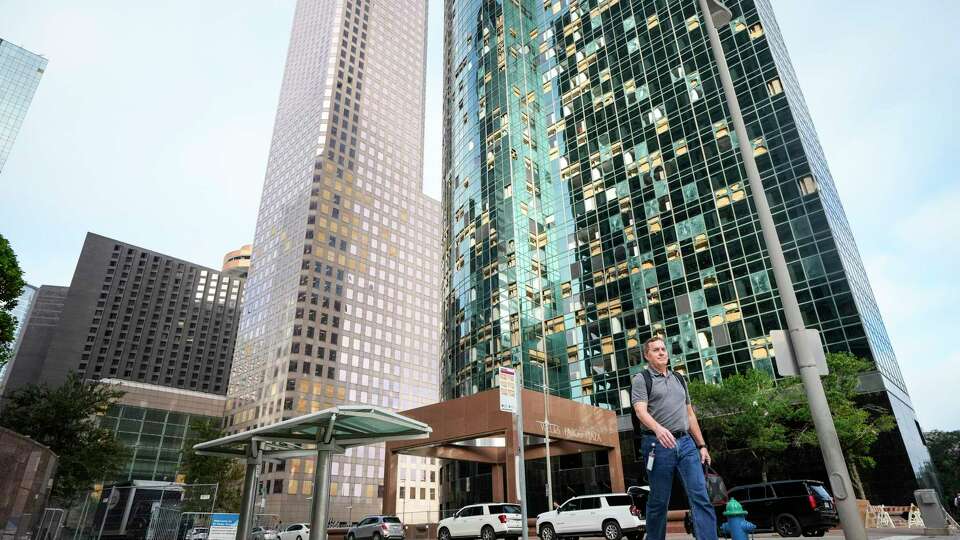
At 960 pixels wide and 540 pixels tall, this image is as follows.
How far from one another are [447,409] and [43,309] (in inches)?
7616

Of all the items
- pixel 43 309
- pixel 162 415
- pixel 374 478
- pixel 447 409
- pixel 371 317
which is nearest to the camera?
pixel 447 409

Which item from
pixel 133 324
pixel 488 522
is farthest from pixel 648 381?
pixel 133 324

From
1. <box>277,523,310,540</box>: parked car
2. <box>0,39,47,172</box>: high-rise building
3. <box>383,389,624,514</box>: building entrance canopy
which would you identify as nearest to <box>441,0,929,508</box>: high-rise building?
<box>383,389,624,514</box>: building entrance canopy

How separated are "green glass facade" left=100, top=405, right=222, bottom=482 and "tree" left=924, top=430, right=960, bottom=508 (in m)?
94.7

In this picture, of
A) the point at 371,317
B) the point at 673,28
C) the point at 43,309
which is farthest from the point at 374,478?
the point at 43,309

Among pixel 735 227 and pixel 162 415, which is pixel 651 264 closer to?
pixel 735 227

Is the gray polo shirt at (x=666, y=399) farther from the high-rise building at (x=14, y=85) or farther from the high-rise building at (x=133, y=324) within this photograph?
the high-rise building at (x=133, y=324)

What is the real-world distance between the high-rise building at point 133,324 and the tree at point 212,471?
99953 mm

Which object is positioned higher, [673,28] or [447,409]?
[673,28]

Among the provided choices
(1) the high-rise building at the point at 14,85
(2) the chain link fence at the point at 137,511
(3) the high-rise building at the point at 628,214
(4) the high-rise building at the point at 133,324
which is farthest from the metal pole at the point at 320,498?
(4) the high-rise building at the point at 133,324

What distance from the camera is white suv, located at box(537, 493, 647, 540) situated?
61.2 ft

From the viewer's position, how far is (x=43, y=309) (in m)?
170

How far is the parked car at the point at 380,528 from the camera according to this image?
86.7ft

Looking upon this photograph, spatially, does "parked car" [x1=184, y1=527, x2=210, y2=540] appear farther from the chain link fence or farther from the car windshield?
the car windshield
